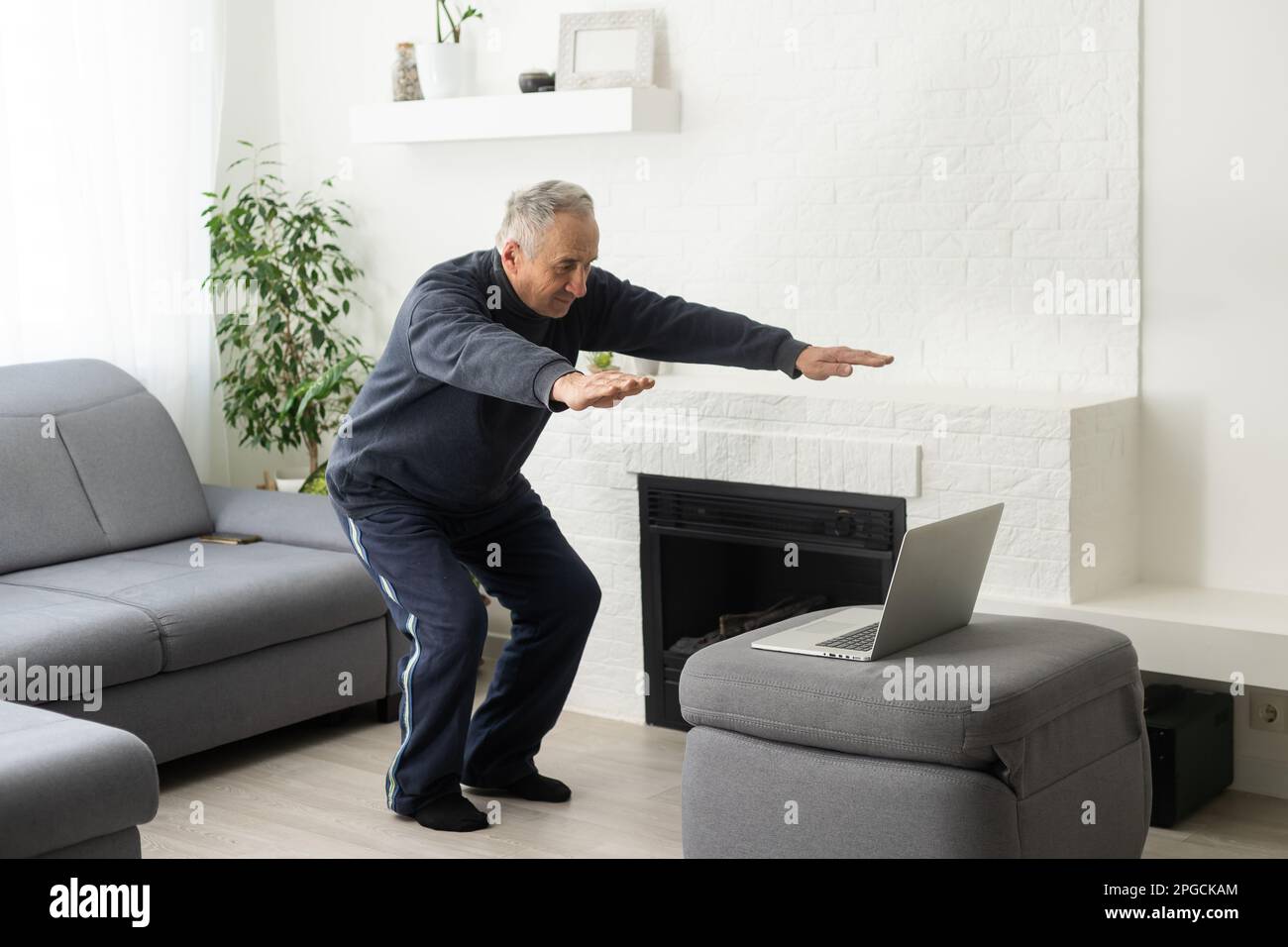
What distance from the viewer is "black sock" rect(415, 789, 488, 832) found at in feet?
11.1

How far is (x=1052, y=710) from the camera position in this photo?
8.75 ft

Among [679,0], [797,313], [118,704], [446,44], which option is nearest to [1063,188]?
[797,313]

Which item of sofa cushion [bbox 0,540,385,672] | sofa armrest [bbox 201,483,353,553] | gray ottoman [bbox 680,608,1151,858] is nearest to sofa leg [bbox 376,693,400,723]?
sofa cushion [bbox 0,540,385,672]

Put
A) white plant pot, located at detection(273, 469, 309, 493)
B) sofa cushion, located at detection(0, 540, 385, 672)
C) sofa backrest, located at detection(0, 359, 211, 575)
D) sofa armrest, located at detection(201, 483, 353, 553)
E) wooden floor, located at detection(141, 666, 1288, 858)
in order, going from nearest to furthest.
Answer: wooden floor, located at detection(141, 666, 1288, 858) → sofa cushion, located at detection(0, 540, 385, 672) → sofa backrest, located at detection(0, 359, 211, 575) → sofa armrest, located at detection(201, 483, 353, 553) → white plant pot, located at detection(273, 469, 309, 493)

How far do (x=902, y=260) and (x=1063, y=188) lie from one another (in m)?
0.45

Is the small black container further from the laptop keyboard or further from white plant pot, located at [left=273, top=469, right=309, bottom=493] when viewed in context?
the laptop keyboard

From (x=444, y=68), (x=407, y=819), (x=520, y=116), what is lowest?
(x=407, y=819)

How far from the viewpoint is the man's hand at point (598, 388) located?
8.24 ft

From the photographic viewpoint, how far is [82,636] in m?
3.47

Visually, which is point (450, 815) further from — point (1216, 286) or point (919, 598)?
point (1216, 286)

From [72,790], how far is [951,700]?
1457 millimetres

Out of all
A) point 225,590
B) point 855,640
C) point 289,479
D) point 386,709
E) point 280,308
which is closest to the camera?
point 855,640

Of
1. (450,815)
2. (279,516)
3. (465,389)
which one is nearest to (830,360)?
(465,389)
